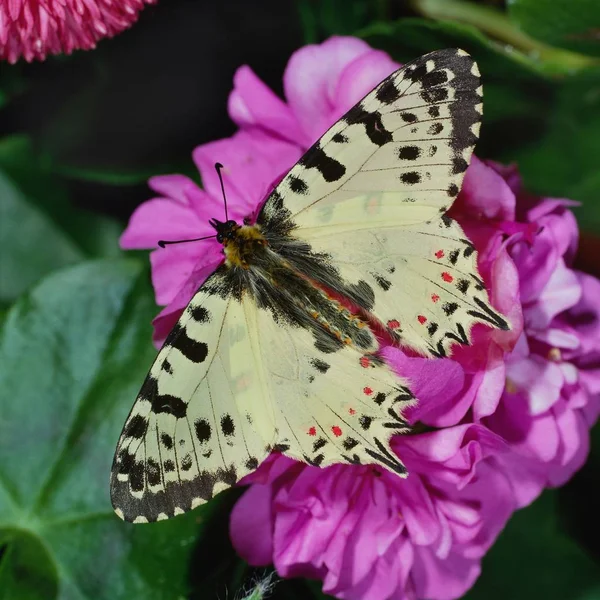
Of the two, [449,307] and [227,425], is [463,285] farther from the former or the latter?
[227,425]

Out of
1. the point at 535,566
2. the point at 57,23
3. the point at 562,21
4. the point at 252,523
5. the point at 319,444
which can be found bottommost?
the point at 535,566

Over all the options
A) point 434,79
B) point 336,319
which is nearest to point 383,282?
point 336,319

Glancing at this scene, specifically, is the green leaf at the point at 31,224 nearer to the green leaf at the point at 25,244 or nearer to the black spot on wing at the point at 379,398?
the green leaf at the point at 25,244

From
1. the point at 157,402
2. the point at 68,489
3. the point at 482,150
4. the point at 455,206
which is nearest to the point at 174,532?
the point at 68,489

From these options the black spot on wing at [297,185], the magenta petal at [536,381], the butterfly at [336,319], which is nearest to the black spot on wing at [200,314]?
the butterfly at [336,319]

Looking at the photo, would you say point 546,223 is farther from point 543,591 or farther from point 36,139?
point 36,139
